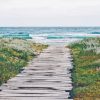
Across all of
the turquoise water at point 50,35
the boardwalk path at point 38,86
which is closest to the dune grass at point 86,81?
the boardwalk path at point 38,86

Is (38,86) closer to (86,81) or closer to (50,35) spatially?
(86,81)

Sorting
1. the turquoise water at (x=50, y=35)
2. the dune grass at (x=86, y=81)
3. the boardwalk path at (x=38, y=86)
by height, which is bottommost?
the turquoise water at (x=50, y=35)

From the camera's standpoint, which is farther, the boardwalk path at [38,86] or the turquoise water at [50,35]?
the turquoise water at [50,35]

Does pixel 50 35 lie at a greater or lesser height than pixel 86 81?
Result: lesser

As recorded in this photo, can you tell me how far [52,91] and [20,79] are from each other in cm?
324

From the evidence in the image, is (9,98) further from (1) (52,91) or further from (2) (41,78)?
(2) (41,78)

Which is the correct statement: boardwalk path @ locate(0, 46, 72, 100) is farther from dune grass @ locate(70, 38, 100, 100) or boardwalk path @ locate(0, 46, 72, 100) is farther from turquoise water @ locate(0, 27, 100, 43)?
turquoise water @ locate(0, 27, 100, 43)

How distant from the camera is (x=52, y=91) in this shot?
1452 cm

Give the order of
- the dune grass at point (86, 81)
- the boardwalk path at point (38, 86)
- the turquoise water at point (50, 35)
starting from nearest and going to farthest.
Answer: the boardwalk path at point (38, 86), the dune grass at point (86, 81), the turquoise water at point (50, 35)

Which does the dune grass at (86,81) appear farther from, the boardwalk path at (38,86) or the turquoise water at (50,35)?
the turquoise water at (50,35)

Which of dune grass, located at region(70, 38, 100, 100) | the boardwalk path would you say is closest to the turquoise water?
dune grass, located at region(70, 38, 100, 100)

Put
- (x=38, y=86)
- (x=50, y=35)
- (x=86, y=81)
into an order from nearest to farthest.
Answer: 1. (x=38, y=86)
2. (x=86, y=81)
3. (x=50, y=35)

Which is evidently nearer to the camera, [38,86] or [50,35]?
[38,86]

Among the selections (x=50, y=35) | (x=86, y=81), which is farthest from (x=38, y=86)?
(x=50, y=35)
